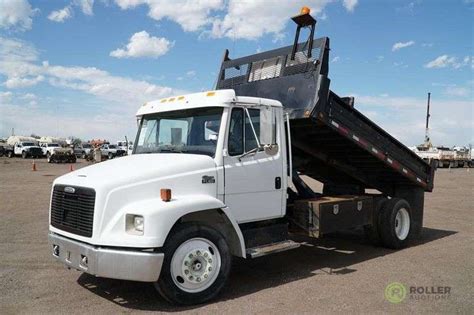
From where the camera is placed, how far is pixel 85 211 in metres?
5.15

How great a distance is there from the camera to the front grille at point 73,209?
16.7 feet

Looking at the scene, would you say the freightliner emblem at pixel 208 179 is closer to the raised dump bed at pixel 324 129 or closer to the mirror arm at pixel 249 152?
the mirror arm at pixel 249 152

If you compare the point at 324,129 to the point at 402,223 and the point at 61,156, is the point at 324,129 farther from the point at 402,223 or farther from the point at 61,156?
the point at 61,156

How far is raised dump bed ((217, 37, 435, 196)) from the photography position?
6602 millimetres

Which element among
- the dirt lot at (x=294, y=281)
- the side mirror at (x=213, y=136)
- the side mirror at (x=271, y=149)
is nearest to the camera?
the dirt lot at (x=294, y=281)

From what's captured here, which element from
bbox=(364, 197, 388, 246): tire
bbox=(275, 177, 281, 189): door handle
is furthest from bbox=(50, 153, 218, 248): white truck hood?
bbox=(364, 197, 388, 246): tire

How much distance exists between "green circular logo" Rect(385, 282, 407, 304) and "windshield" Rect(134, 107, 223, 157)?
2839 mm

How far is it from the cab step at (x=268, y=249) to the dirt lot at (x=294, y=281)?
1.52 ft

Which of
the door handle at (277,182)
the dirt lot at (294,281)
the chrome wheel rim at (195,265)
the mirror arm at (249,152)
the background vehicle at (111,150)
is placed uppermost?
the mirror arm at (249,152)

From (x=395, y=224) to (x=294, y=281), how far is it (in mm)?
3074

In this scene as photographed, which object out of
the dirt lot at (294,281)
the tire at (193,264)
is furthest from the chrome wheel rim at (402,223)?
the tire at (193,264)

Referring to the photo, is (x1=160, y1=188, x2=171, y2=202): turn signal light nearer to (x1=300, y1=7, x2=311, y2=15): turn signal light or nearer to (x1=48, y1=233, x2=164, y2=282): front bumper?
(x1=48, y1=233, x2=164, y2=282): front bumper

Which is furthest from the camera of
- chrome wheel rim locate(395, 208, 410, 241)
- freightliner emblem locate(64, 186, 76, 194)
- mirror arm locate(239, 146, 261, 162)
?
chrome wheel rim locate(395, 208, 410, 241)

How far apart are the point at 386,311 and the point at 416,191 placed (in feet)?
14.7
